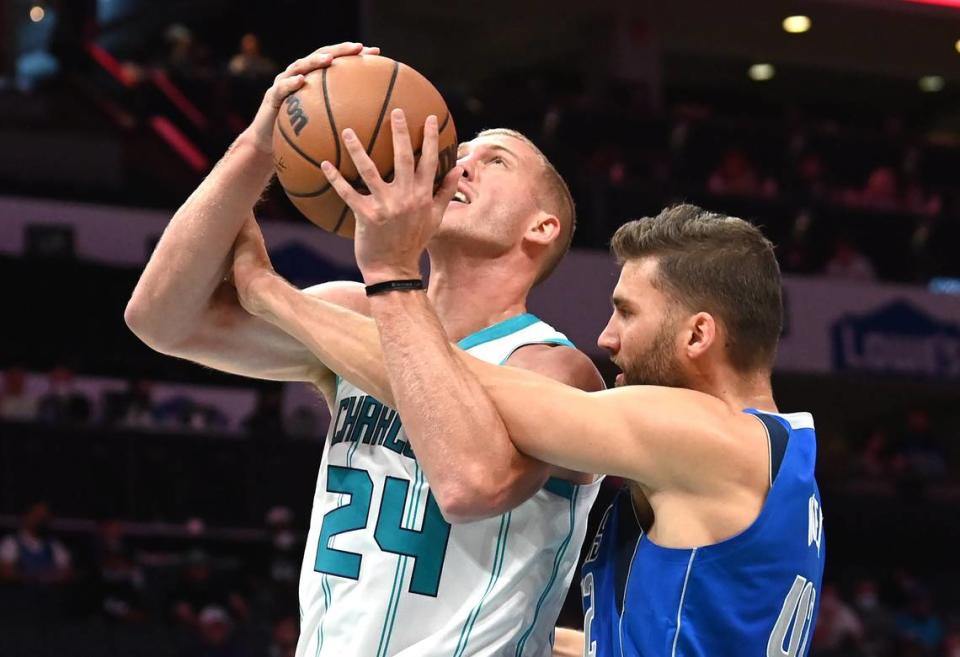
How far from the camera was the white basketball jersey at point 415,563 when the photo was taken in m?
3.37

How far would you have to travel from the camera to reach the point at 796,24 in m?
22.5

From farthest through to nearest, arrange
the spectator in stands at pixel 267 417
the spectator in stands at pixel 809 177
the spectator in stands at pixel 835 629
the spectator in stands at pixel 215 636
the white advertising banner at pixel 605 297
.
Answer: the spectator in stands at pixel 809 177
the white advertising banner at pixel 605 297
the spectator in stands at pixel 835 629
the spectator in stands at pixel 267 417
the spectator in stands at pixel 215 636

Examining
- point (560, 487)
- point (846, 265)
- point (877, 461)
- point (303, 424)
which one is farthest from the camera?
point (877, 461)

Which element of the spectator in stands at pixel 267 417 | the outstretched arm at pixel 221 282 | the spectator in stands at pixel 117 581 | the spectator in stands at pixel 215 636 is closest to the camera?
the outstretched arm at pixel 221 282

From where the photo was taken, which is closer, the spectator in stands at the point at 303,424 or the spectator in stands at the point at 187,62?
the spectator in stands at the point at 303,424

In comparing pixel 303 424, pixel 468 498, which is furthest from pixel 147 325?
pixel 303 424

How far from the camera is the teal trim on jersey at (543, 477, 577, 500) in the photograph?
344cm

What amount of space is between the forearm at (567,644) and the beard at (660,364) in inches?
36.4

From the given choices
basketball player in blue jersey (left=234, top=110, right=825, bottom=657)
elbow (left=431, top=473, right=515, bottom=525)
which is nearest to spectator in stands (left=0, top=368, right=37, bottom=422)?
basketball player in blue jersey (left=234, top=110, right=825, bottom=657)

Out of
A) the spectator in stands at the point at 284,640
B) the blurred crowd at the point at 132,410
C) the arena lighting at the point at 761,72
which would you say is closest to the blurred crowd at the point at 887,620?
the spectator in stands at the point at 284,640

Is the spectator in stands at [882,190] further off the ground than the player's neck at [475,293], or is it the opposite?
the spectator in stands at [882,190]

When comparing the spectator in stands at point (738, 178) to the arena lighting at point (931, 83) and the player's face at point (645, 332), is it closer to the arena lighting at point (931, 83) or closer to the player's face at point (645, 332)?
the arena lighting at point (931, 83)

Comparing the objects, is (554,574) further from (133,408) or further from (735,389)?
(133,408)

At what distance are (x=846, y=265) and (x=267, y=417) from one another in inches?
305
